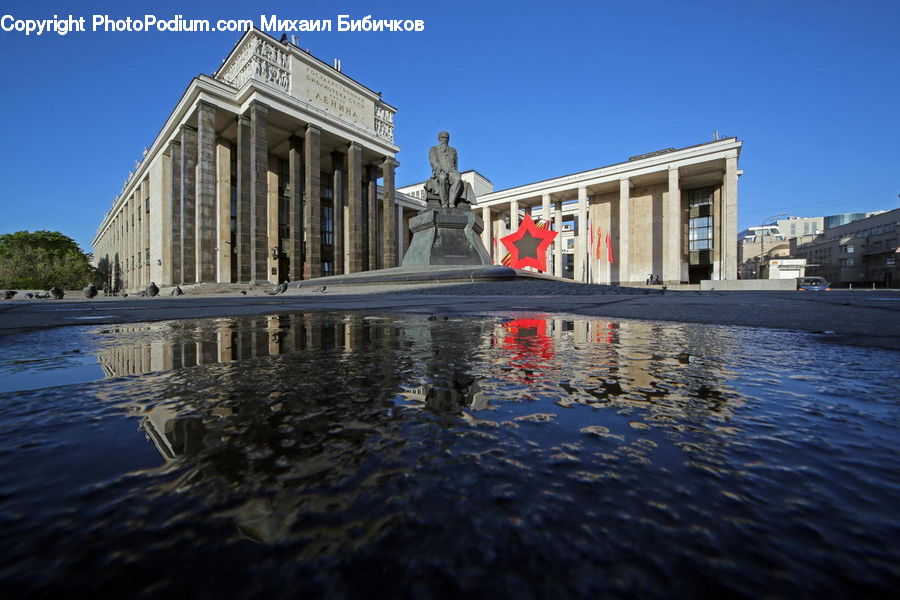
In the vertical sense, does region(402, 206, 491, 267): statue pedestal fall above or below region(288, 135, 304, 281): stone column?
below

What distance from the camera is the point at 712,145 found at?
27.2 m

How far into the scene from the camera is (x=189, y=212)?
21.5m

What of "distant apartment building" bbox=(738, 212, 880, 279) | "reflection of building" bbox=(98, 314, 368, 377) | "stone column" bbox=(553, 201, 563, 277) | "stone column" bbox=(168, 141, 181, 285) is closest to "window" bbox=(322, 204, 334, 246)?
"stone column" bbox=(168, 141, 181, 285)

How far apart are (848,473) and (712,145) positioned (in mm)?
33722

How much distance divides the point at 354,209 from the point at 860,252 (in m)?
58.8

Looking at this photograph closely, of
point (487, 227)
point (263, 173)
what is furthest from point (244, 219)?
point (487, 227)

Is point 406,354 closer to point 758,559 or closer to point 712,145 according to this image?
point 758,559

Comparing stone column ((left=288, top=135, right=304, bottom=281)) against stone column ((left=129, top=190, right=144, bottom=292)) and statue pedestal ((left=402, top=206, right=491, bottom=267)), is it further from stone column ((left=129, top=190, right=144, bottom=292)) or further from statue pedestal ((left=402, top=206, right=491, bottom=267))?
stone column ((left=129, top=190, right=144, bottom=292))

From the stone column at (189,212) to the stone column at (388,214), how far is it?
440 inches

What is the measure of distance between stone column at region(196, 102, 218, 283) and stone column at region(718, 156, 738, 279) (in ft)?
105

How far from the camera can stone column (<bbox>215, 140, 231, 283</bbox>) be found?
2238 centimetres

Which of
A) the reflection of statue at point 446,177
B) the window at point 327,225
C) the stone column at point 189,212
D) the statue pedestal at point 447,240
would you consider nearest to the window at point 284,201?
the window at point 327,225

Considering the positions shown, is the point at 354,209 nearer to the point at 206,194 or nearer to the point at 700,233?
the point at 206,194

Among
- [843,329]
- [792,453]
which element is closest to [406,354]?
[792,453]
